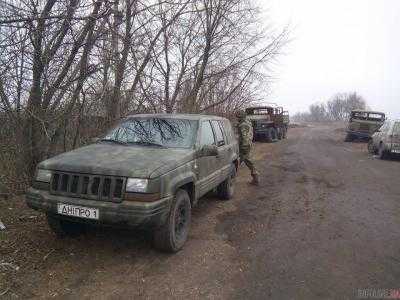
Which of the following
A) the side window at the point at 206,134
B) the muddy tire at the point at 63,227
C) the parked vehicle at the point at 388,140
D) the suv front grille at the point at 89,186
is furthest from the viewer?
the parked vehicle at the point at 388,140

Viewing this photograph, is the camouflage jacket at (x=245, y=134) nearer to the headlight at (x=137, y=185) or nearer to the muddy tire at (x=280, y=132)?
the headlight at (x=137, y=185)

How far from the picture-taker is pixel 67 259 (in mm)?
4660

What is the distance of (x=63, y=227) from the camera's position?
517 centimetres

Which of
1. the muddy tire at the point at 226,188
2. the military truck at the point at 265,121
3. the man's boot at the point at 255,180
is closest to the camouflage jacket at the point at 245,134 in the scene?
the man's boot at the point at 255,180

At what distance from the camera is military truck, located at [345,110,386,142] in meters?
Answer: 23.3

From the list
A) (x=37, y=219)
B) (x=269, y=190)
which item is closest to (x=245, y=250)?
(x=37, y=219)

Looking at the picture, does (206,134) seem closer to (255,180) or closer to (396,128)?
(255,180)

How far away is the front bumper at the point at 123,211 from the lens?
4.33 metres

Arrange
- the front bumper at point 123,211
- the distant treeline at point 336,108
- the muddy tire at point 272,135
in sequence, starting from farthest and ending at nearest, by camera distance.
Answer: the distant treeline at point 336,108 < the muddy tire at point 272,135 < the front bumper at point 123,211

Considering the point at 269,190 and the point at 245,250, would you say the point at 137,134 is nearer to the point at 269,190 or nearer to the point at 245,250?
the point at 245,250

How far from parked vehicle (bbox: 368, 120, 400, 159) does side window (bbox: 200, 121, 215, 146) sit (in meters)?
10.2

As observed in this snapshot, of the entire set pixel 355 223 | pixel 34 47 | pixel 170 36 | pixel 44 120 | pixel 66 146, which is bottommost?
pixel 355 223

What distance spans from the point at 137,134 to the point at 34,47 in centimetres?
269

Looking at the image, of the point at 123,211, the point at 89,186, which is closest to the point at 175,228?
the point at 123,211
